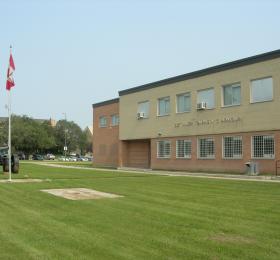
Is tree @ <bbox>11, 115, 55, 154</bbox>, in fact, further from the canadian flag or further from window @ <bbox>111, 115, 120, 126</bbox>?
the canadian flag

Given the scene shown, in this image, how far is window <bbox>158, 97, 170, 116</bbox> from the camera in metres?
43.3

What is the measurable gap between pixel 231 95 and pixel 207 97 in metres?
Answer: 2.75

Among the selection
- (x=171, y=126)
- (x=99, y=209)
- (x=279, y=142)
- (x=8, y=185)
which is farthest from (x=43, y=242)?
(x=171, y=126)

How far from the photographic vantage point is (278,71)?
31859mm

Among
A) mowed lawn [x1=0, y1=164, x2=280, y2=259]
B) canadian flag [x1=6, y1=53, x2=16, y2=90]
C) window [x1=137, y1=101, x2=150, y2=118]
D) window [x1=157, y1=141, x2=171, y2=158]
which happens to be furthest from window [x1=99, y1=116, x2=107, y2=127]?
mowed lawn [x1=0, y1=164, x2=280, y2=259]

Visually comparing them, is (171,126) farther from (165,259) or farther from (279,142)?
(165,259)

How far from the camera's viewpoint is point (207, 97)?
38.4 m

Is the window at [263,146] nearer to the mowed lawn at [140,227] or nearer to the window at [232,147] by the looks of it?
the window at [232,147]

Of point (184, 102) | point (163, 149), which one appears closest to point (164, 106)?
point (184, 102)

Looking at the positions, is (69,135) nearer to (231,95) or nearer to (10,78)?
(231,95)

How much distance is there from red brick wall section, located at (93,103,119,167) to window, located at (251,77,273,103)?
21941 millimetres

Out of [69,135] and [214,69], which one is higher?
[69,135]

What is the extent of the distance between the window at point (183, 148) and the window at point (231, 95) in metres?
5.35

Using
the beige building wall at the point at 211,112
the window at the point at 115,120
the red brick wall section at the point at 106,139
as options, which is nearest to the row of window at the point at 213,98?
the beige building wall at the point at 211,112
